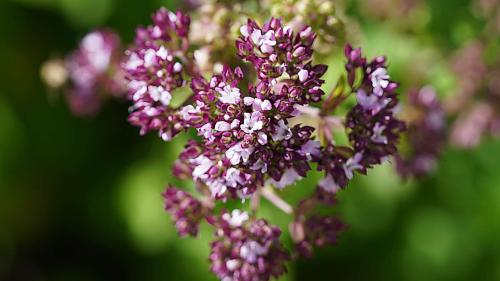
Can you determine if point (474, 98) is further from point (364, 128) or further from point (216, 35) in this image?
point (216, 35)

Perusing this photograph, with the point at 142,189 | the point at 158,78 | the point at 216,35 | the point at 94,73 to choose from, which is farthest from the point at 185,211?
the point at 142,189

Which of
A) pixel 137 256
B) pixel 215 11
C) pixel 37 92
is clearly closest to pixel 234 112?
pixel 215 11

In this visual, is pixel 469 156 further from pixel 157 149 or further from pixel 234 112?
pixel 234 112

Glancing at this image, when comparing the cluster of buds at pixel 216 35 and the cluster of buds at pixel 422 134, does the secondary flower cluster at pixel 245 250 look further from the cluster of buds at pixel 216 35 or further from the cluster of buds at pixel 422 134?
the cluster of buds at pixel 422 134

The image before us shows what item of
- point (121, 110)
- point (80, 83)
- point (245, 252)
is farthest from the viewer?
point (121, 110)

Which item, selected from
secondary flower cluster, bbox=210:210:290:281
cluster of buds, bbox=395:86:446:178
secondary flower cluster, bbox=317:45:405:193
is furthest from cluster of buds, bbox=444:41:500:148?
secondary flower cluster, bbox=210:210:290:281

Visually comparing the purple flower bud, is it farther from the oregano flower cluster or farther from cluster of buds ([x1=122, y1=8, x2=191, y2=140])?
cluster of buds ([x1=122, y1=8, x2=191, y2=140])
